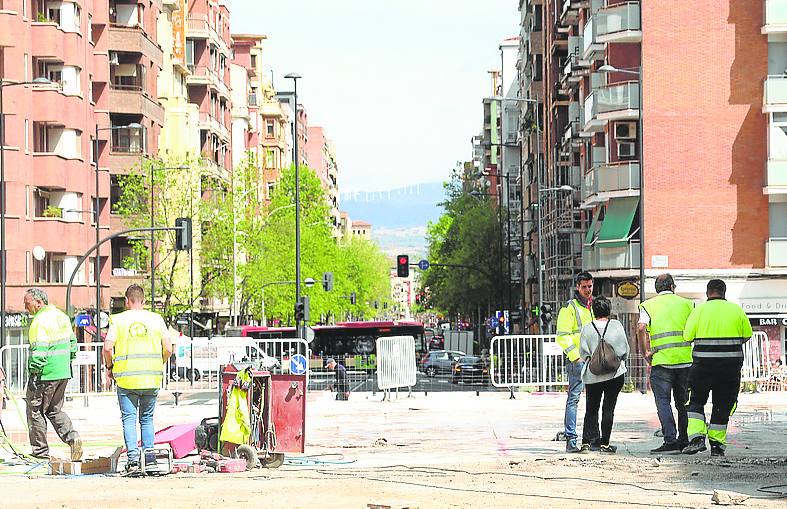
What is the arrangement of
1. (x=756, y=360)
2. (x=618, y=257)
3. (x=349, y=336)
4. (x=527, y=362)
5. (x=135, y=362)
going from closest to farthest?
(x=135, y=362) → (x=527, y=362) → (x=756, y=360) → (x=618, y=257) → (x=349, y=336)

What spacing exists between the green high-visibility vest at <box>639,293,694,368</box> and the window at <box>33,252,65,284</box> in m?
42.7

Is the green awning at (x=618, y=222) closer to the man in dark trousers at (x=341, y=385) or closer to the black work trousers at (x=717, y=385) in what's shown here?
the man in dark trousers at (x=341, y=385)

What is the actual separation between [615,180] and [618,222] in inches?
60.6

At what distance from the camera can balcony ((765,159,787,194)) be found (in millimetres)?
50094

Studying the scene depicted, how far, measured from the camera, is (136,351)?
16.5 meters

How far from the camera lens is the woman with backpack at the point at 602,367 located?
17.9 meters

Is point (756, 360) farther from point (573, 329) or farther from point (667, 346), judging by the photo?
point (573, 329)

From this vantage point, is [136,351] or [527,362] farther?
[527,362]

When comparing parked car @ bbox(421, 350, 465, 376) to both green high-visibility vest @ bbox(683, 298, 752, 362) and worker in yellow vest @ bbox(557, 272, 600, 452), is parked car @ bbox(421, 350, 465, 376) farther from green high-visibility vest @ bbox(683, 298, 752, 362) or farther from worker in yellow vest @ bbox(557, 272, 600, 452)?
green high-visibility vest @ bbox(683, 298, 752, 362)

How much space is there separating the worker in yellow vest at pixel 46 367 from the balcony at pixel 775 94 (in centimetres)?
3567

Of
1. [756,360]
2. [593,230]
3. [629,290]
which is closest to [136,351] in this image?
[756,360]

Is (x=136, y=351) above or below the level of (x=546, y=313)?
above

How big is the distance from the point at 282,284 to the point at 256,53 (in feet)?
149

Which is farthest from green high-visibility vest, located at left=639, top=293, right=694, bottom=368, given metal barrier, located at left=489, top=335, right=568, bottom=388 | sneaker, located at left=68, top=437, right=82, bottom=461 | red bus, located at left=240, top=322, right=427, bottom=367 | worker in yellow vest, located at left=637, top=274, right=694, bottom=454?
red bus, located at left=240, top=322, right=427, bottom=367
